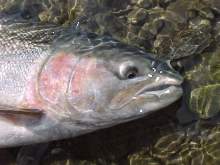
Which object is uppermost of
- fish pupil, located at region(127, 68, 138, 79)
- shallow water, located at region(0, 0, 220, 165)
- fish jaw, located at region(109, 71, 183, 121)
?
fish pupil, located at region(127, 68, 138, 79)

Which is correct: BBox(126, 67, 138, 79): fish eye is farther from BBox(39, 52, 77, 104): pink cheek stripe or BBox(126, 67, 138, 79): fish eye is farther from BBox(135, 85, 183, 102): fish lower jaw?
BBox(39, 52, 77, 104): pink cheek stripe

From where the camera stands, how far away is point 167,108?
3799 millimetres

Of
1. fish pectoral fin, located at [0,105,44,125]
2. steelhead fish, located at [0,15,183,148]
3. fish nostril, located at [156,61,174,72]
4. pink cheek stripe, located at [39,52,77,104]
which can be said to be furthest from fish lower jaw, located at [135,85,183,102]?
fish pectoral fin, located at [0,105,44,125]

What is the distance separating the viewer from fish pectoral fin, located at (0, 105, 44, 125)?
3346 mm

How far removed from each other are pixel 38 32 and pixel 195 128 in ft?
5.36

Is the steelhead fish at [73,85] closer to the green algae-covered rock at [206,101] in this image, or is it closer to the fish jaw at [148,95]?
the fish jaw at [148,95]

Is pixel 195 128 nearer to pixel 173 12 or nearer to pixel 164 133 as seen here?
pixel 164 133

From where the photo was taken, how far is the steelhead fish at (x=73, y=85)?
322 cm

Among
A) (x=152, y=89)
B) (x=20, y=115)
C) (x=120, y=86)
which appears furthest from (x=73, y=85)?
(x=152, y=89)

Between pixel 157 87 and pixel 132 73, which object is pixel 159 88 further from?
pixel 132 73

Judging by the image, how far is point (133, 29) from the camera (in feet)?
14.4

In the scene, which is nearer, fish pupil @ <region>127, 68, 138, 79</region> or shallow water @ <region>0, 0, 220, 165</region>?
fish pupil @ <region>127, 68, 138, 79</region>

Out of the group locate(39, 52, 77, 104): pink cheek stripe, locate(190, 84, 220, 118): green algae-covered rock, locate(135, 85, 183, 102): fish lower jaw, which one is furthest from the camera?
locate(190, 84, 220, 118): green algae-covered rock

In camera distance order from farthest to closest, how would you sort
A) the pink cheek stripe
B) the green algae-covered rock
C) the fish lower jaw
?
the green algae-covered rock
the pink cheek stripe
the fish lower jaw
